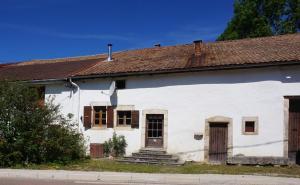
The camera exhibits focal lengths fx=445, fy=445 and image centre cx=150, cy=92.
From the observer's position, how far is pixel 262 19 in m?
33.3

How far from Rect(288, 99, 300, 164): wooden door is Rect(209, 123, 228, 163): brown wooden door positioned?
2.63 meters

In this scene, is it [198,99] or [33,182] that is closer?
[33,182]

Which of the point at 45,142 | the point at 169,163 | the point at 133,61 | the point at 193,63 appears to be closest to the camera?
the point at 45,142

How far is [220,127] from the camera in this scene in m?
18.9

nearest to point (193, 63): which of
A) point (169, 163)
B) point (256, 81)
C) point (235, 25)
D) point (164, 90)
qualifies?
point (164, 90)

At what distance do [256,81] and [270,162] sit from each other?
10.8ft

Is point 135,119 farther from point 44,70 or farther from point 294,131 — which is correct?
point 44,70

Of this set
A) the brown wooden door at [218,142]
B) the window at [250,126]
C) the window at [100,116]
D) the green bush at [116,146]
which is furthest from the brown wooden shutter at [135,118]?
the window at [250,126]

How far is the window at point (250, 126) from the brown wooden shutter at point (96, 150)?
7.05 m

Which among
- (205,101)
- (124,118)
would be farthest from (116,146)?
(205,101)

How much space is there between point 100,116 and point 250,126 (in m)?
7.60

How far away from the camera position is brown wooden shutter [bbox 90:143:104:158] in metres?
21.4

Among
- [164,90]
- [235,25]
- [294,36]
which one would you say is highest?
[235,25]

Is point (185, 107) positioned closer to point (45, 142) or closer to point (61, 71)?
point (45, 142)
